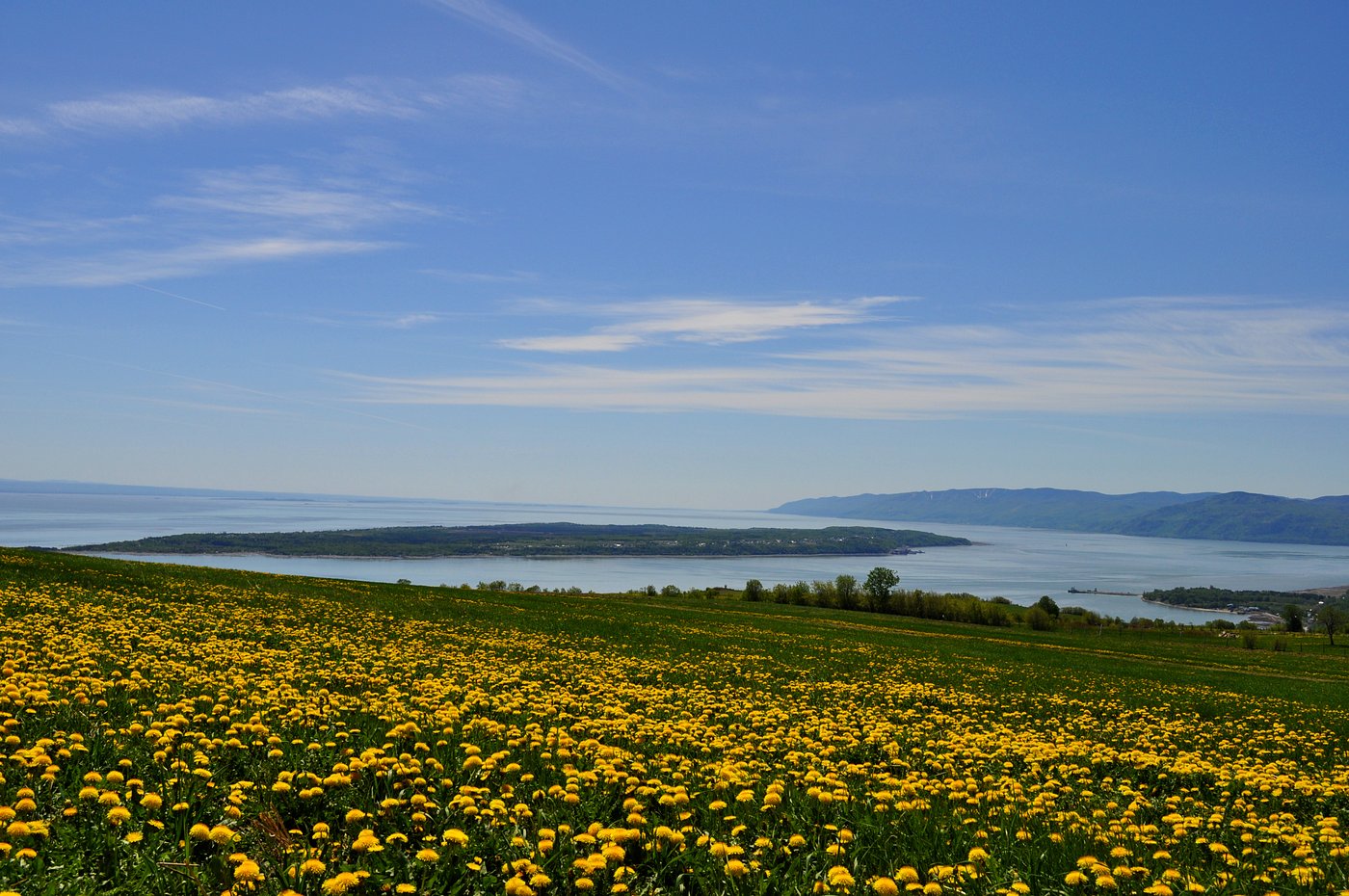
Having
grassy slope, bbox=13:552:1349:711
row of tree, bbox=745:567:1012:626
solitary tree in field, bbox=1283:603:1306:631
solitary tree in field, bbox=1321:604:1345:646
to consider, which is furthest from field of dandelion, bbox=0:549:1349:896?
solitary tree in field, bbox=1283:603:1306:631

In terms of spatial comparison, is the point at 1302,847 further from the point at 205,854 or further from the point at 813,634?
the point at 813,634

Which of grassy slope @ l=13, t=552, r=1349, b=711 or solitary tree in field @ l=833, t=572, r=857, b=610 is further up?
grassy slope @ l=13, t=552, r=1349, b=711

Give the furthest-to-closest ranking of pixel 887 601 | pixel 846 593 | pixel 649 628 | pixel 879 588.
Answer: pixel 846 593, pixel 879 588, pixel 887 601, pixel 649 628

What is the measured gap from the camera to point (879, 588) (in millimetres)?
110125

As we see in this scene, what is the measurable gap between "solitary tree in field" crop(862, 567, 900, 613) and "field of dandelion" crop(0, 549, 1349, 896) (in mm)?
A: 91682

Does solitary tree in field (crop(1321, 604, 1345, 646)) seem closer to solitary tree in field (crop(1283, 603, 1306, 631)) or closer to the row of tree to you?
solitary tree in field (crop(1283, 603, 1306, 631))

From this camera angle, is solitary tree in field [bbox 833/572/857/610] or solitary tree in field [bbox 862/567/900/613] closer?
solitary tree in field [bbox 862/567/900/613]

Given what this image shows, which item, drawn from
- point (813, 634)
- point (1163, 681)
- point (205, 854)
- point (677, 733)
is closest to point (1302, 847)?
point (677, 733)

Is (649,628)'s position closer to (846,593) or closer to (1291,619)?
(846,593)

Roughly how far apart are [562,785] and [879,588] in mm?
108468

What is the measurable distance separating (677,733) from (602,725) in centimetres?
94

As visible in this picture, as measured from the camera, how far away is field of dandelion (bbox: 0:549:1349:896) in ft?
16.6

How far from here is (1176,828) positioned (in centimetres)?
694

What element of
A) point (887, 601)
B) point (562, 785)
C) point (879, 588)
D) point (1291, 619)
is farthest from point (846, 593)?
point (562, 785)
